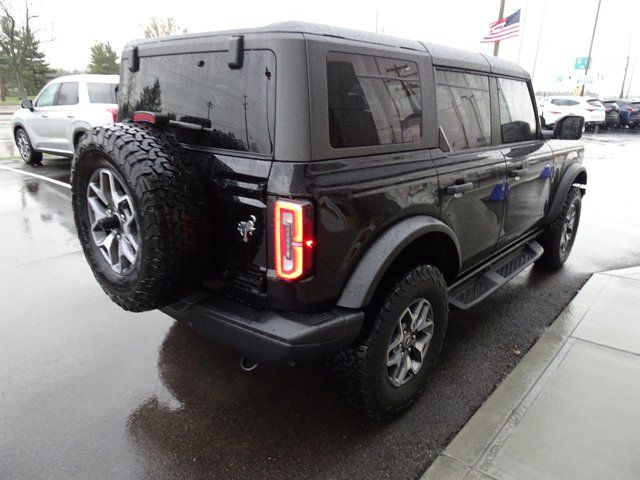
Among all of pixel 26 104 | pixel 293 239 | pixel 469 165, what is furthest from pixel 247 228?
pixel 26 104

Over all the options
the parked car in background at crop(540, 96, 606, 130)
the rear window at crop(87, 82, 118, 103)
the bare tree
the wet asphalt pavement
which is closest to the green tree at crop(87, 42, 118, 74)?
the bare tree

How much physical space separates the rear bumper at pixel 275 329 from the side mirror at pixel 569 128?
3213 millimetres

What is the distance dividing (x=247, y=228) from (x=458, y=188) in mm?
1327

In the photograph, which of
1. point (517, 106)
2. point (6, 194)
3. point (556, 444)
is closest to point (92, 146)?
point (556, 444)

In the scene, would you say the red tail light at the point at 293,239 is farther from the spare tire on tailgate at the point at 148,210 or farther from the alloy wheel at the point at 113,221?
the alloy wheel at the point at 113,221

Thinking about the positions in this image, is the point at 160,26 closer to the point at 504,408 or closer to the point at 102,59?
the point at 102,59

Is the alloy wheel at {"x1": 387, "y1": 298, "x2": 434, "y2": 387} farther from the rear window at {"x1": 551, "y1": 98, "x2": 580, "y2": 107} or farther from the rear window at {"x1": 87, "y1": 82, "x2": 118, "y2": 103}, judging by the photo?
the rear window at {"x1": 551, "y1": 98, "x2": 580, "y2": 107}

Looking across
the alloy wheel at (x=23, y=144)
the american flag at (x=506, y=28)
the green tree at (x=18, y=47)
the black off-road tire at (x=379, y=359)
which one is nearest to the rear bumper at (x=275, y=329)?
the black off-road tire at (x=379, y=359)

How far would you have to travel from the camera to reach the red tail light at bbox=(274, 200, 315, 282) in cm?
200

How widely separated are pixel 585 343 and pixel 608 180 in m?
8.44

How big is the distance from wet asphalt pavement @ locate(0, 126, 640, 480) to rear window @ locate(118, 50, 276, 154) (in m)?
1.48

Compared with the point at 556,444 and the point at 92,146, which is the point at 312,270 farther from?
the point at 556,444

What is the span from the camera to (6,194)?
291 inches

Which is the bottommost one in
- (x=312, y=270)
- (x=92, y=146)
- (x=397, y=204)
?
(x=312, y=270)
